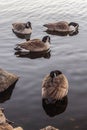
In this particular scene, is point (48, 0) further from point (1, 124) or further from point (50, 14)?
point (1, 124)

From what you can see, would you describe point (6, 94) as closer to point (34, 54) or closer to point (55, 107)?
point (55, 107)

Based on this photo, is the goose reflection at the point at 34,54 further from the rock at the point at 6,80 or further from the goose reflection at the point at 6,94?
the goose reflection at the point at 6,94

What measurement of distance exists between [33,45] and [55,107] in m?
7.38

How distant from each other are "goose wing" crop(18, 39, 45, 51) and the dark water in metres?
0.68

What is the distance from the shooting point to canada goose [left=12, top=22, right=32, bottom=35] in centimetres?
2484

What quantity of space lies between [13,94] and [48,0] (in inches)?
749

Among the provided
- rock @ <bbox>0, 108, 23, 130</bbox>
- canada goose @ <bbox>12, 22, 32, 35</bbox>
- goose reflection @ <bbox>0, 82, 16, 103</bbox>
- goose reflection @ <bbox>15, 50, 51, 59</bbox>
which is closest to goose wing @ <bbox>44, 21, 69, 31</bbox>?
canada goose @ <bbox>12, 22, 32, 35</bbox>

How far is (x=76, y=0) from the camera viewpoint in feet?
110

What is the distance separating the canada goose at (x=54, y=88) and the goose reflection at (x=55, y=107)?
0.27 meters

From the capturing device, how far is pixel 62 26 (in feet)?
84.6

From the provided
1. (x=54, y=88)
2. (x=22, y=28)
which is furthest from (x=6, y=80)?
(x=22, y=28)

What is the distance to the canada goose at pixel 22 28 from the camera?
81.5 ft

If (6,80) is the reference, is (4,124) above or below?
above

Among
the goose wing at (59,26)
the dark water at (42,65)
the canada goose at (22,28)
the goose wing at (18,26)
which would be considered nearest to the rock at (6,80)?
the dark water at (42,65)
